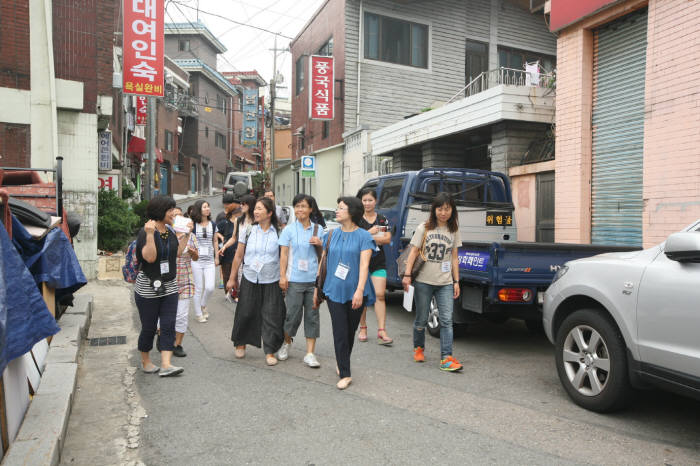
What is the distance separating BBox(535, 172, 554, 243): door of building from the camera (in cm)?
1110

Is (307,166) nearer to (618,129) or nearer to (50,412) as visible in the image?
(618,129)

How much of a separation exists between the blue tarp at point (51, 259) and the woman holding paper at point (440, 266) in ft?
11.9

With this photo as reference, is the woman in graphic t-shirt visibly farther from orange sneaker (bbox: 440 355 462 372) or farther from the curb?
the curb

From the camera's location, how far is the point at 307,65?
24.8 m

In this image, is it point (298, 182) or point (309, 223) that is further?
point (298, 182)

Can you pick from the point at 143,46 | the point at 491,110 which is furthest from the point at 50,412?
the point at 143,46

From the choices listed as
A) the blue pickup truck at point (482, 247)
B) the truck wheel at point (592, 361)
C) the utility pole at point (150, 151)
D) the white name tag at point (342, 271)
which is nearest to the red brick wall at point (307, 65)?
the utility pole at point (150, 151)

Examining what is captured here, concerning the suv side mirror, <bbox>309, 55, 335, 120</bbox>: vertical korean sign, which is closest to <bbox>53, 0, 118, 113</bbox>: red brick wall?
<bbox>309, 55, 335, 120</bbox>: vertical korean sign

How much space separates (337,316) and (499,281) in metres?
1.77

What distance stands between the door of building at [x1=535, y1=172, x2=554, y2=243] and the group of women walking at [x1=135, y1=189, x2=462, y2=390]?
604 centimetres

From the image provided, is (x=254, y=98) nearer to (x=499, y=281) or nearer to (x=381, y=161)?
(x=381, y=161)

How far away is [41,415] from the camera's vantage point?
365cm

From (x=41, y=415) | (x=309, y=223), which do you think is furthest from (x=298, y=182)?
(x=41, y=415)

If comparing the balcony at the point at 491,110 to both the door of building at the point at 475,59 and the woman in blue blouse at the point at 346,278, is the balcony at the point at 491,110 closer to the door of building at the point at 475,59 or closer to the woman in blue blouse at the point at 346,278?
the door of building at the point at 475,59
